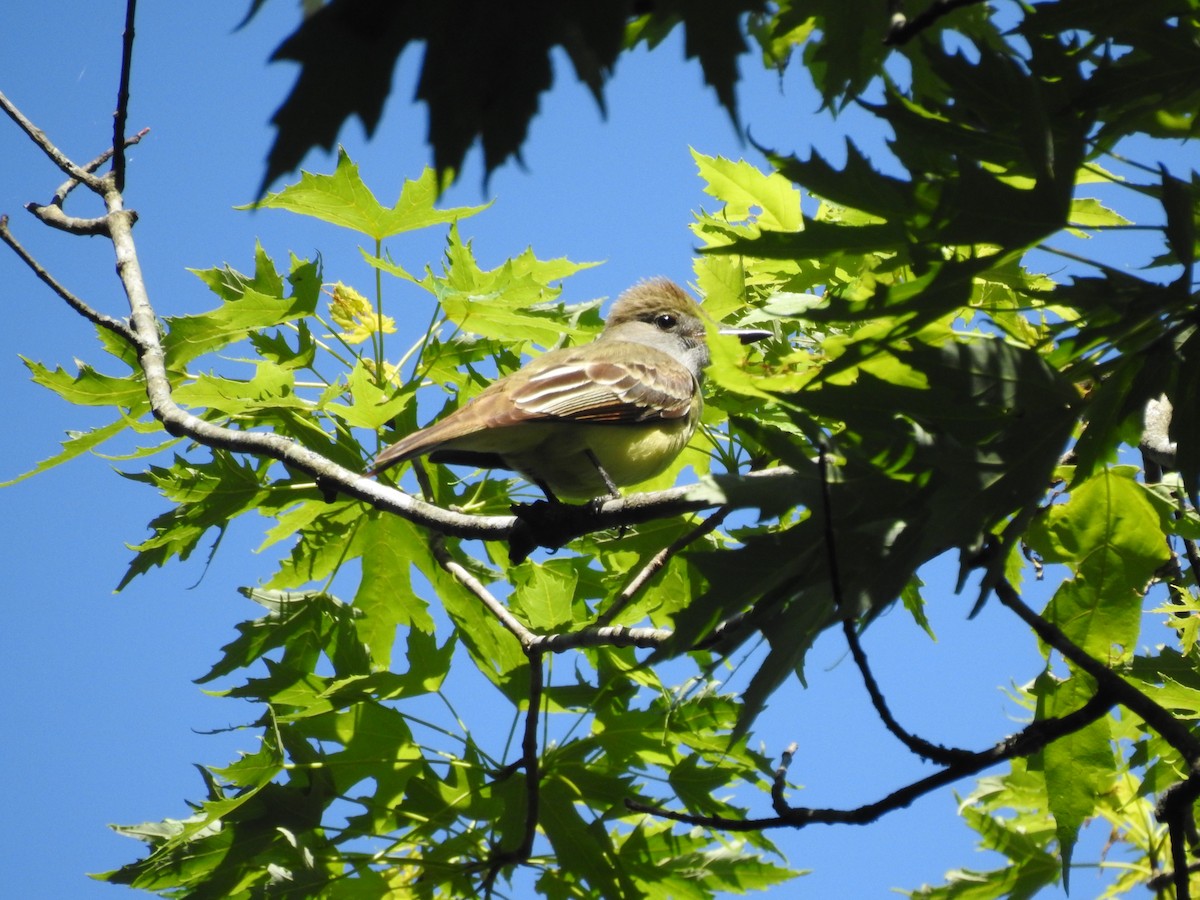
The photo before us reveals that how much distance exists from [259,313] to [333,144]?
10.8ft

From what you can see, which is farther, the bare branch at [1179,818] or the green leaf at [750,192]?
the green leaf at [750,192]

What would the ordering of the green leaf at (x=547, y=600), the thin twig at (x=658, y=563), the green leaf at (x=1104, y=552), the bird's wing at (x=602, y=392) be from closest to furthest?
the green leaf at (x=1104, y=552)
the thin twig at (x=658, y=563)
the green leaf at (x=547, y=600)
the bird's wing at (x=602, y=392)

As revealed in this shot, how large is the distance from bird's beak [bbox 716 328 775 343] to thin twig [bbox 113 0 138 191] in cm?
249

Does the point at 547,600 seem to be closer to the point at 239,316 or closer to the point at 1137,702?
the point at 239,316

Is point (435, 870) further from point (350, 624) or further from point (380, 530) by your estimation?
point (380, 530)

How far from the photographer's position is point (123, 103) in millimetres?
4531

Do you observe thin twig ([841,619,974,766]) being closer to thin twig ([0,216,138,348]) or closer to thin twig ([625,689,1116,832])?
thin twig ([625,689,1116,832])

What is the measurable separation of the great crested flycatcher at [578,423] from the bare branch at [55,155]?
7.04 ft

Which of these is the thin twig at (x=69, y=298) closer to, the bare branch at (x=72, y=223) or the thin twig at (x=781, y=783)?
the bare branch at (x=72, y=223)

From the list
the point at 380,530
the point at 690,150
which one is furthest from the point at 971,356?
the point at 380,530

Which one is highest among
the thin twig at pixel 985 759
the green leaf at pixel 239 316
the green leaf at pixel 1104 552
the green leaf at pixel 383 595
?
the green leaf at pixel 239 316

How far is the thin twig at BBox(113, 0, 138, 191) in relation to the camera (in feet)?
13.7

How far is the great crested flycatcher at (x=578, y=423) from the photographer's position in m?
4.64

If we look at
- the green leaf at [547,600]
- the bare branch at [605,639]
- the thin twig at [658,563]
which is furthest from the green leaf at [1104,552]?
the green leaf at [547,600]
